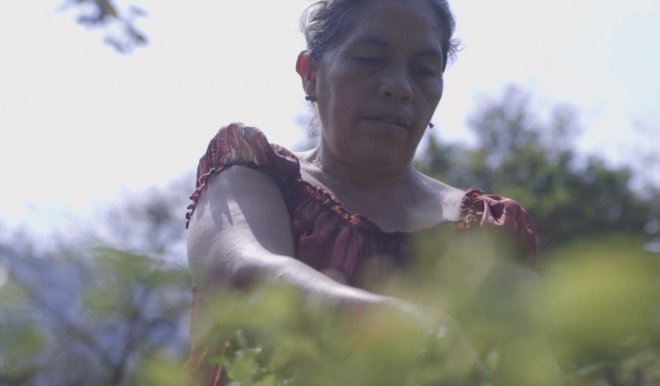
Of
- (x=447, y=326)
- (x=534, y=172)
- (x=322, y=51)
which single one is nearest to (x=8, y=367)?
(x=447, y=326)

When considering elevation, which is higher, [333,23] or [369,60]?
[333,23]

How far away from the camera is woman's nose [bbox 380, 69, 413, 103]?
7.11ft

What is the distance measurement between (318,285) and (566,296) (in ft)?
1.74

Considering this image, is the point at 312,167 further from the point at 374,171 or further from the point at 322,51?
the point at 322,51

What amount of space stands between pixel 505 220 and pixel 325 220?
57 centimetres

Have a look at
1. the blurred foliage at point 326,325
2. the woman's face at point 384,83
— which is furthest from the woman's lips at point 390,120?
the blurred foliage at point 326,325

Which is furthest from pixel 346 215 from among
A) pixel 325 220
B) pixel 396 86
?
pixel 396 86

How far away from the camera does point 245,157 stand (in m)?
2.07

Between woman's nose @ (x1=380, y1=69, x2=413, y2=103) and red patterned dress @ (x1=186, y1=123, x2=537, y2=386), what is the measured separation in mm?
358

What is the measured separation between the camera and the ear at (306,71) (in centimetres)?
253

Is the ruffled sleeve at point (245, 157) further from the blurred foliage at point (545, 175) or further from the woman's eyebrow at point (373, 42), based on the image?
the blurred foliage at point (545, 175)

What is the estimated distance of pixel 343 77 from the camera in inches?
88.6

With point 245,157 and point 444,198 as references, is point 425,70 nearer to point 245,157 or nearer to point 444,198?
point 444,198

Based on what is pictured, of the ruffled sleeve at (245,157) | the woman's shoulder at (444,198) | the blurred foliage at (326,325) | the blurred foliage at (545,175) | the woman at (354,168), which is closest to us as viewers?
the blurred foliage at (326,325)
